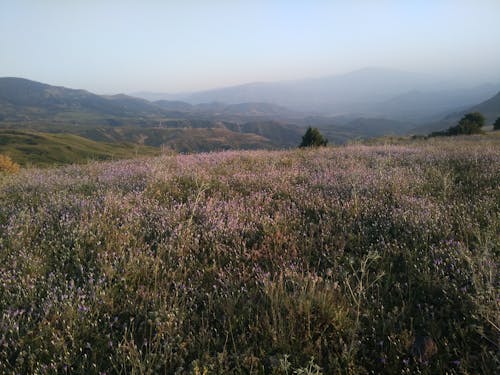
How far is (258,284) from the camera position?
2.72 m

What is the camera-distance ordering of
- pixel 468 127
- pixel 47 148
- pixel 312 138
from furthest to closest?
pixel 47 148
pixel 468 127
pixel 312 138

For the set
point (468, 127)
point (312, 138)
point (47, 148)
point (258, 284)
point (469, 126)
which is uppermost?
point (469, 126)

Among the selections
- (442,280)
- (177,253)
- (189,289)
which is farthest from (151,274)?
(442,280)

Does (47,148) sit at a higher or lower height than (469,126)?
lower

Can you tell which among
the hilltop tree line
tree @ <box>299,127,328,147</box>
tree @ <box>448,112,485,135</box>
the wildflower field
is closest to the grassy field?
tree @ <box>299,127,328,147</box>

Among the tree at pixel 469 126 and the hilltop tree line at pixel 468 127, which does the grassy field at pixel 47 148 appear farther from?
the tree at pixel 469 126

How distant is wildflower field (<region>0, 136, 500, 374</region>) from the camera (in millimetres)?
2016

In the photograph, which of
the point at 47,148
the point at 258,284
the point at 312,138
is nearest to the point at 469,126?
the point at 312,138

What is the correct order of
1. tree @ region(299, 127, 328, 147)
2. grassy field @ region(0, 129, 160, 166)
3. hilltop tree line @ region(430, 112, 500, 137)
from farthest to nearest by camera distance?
1. grassy field @ region(0, 129, 160, 166)
2. hilltop tree line @ region(430, 112, 500, 137)
3. tree @ region(299, 127, 328, 147)

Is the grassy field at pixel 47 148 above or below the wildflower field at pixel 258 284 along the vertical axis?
below

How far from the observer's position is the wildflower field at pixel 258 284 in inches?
79.4

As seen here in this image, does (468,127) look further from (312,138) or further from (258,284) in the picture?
(258,284)

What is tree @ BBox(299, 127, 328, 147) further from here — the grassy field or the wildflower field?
the grassy field

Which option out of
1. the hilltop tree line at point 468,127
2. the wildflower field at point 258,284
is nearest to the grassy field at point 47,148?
the hilltop tree line at point 468,127
